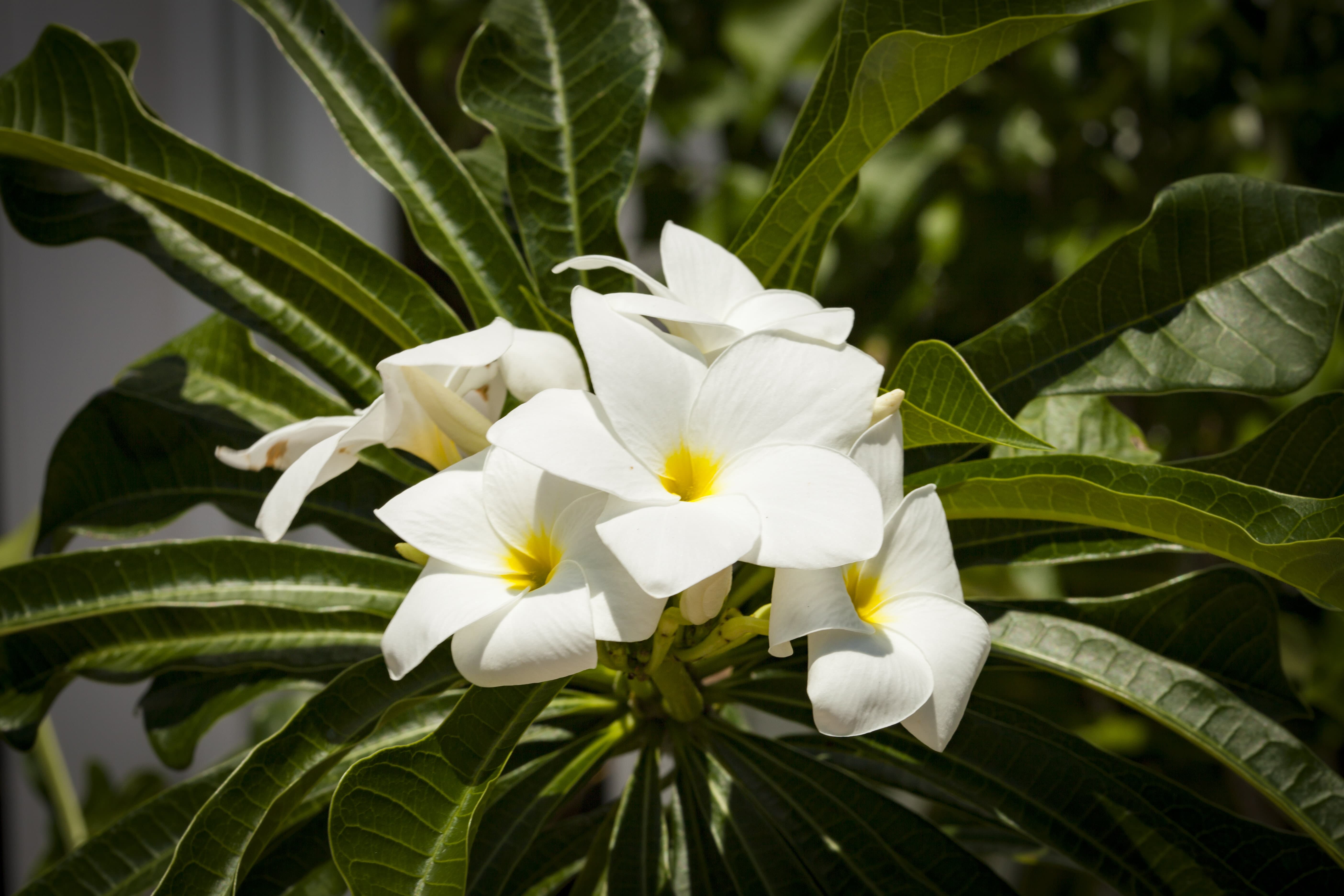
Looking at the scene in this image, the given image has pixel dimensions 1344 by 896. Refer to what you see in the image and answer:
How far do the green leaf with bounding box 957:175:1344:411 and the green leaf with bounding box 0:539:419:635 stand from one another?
370 mm

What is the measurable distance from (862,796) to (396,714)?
0.83ft

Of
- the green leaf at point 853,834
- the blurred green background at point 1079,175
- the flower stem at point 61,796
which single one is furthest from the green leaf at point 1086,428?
the flower stem at point 61,796

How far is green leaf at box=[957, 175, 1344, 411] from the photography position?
0.47 m

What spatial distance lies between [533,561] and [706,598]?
67mm

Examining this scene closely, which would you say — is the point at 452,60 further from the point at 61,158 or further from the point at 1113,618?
the point at 1113,618

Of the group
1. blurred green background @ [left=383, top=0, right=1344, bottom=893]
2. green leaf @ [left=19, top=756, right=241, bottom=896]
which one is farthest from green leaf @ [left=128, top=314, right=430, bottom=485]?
blurred green background @ [left=383, top=0, right=1344, bottom=893]

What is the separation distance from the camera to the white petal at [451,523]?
13.1 inches

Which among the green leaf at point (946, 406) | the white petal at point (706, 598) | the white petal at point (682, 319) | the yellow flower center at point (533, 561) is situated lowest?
the white petal at point (706, 598)

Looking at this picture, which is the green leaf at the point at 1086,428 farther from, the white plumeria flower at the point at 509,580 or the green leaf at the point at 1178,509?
the white plumeria flower at the point at 509,580

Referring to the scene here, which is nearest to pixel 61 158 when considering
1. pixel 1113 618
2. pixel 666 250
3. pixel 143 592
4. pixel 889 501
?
pixel 143 592

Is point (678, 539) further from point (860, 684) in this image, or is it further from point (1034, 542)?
point (1034, 542)

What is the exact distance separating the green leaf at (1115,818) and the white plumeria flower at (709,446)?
0.25m

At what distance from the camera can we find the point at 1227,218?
19.0 inches

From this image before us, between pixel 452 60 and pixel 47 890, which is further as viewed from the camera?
pixel 452 60
